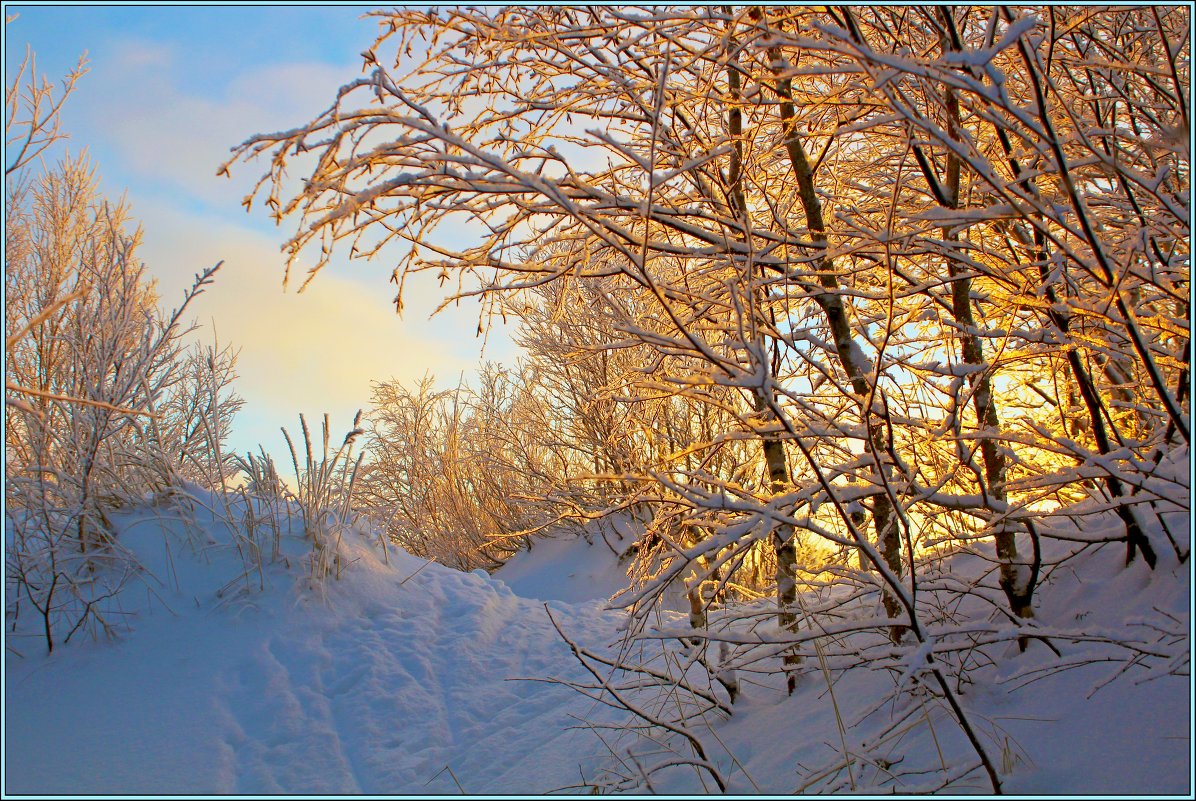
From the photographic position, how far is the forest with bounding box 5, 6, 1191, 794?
66.3 inches

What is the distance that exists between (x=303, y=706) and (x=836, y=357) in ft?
11.1

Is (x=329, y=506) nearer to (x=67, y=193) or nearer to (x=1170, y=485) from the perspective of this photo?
(x=1170, y=485)

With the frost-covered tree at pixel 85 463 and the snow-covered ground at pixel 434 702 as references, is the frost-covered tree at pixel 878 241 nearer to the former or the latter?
the snow-covered ground at pixel 434 702

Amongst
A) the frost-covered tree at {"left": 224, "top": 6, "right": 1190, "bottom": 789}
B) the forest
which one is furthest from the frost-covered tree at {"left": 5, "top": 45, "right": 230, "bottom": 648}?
the frost-covered tree at {"left": 224, "top": 6, "right": 1190, "bottom": 789}

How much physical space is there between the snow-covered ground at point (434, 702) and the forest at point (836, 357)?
0.12 feet

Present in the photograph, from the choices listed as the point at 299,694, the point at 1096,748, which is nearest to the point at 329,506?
the point at 299,694

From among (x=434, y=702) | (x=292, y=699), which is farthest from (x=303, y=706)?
(x=434, y=702)

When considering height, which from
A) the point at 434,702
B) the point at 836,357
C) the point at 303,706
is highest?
the point at 836,357

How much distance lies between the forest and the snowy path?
0.36 m

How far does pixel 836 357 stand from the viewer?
2947mm

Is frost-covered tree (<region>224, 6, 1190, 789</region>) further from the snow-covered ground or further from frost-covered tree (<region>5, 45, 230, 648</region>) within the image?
frost-covered tree (<region>5, 45, 230, 648</region>)

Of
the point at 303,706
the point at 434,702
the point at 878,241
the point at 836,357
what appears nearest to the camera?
the point at 878,241

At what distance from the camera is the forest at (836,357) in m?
1.68

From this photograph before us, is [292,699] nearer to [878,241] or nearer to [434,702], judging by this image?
[434,702]
